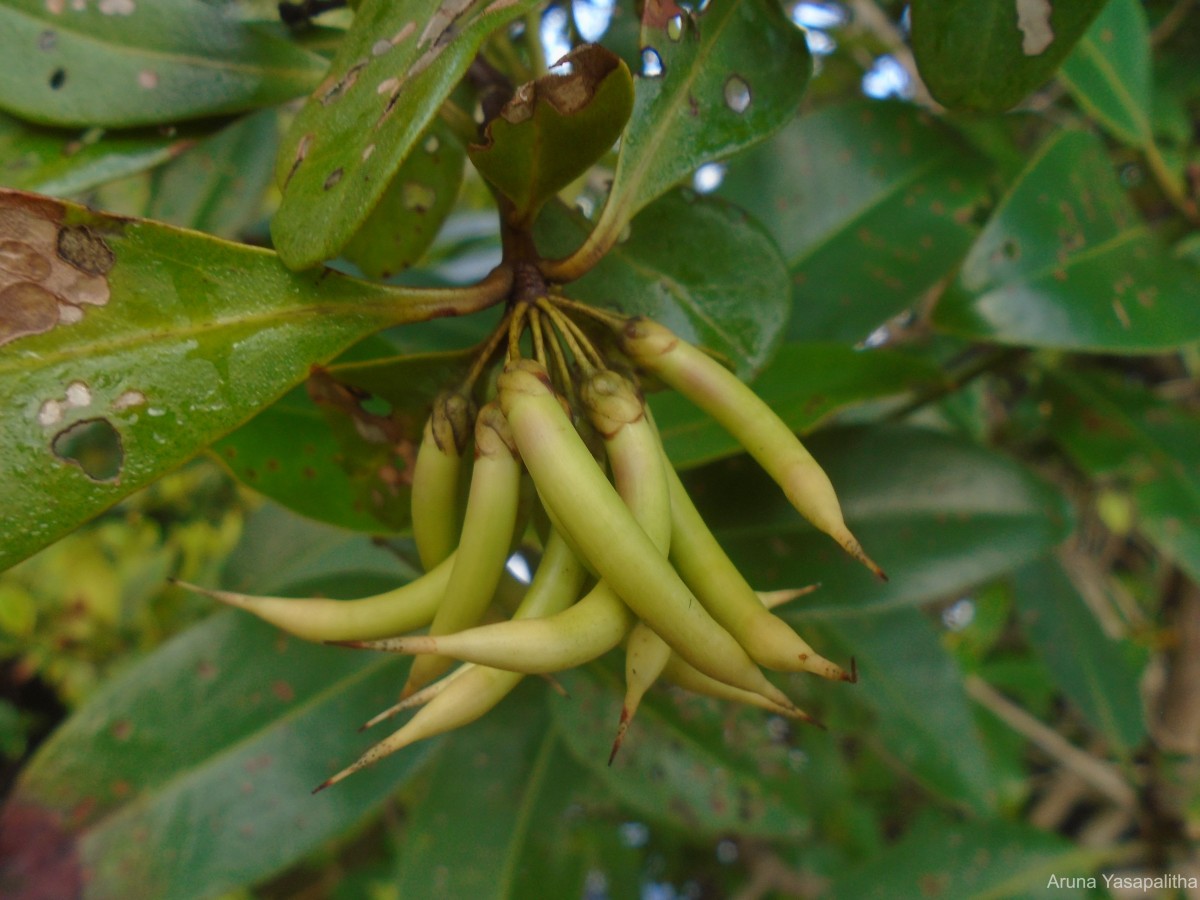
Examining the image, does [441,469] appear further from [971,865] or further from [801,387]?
[971,865]

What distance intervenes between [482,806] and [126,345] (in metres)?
0.69

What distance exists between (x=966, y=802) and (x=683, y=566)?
0.76 metres

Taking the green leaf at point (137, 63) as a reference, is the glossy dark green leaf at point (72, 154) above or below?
below

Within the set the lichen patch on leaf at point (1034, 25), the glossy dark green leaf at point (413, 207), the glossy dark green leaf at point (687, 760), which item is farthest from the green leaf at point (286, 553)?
the lichen patch on leaf at point (1034, 25)

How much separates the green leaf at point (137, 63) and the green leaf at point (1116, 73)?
0.73 metres

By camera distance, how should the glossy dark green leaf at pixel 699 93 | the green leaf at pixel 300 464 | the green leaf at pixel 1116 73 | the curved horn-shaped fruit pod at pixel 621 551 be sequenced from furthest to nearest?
the green leaf at pixel 1116 73, the green leaf at pixel 300 464, the glossy dark green leaf at pixel 699 93, the curved horn-shaped fruit pod at pixel 621 551

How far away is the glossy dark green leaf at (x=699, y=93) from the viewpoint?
53cm

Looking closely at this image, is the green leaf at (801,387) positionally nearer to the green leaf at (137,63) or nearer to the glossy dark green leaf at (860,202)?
the glossy dark green leaf at (860,202)

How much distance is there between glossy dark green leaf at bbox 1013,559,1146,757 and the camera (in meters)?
1.25

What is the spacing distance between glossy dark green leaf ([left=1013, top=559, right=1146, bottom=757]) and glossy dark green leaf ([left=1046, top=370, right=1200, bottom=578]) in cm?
17

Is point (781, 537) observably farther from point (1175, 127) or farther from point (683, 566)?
point (1175, 127)

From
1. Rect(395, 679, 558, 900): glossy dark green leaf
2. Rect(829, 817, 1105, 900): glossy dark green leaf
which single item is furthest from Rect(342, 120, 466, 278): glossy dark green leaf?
Rect(829, 817, 1105, 900): glossy dark green leaf

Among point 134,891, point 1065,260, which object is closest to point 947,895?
point 1065,260

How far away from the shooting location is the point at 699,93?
557 millimetres
